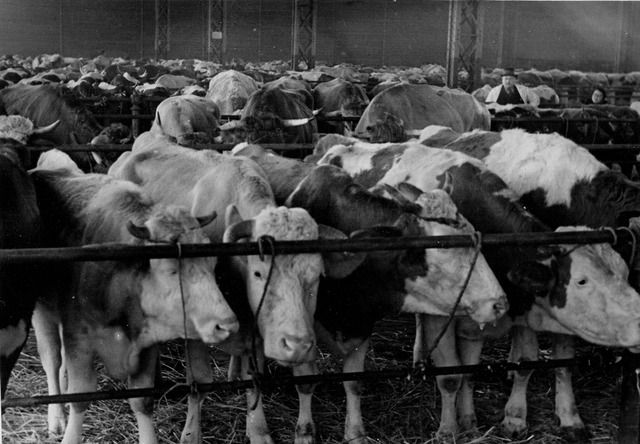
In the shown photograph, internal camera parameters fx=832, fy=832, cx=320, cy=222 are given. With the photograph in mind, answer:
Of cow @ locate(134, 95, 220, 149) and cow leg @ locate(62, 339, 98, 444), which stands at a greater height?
cow @ locate(134, 95, 220, 149)

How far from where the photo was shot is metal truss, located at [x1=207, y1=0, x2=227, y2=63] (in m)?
25.6

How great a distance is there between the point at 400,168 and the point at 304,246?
2070 millimetres

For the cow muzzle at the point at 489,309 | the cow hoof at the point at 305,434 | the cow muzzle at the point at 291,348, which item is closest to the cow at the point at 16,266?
the cow muzzle at the point at 291,348

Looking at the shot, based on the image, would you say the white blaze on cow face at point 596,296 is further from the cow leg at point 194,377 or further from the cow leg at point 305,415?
the cow leg at point 194,377

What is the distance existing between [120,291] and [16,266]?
0.47 m

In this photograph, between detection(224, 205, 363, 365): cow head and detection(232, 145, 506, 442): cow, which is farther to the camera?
detection(232, 145, 506, 442): cow

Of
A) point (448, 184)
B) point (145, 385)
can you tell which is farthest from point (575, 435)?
point (145, 385)

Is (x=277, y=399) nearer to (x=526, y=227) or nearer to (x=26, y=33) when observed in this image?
(x=526, y=227)

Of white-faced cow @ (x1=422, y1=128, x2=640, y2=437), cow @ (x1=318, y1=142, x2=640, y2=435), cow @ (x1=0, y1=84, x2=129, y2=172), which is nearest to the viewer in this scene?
cow @ (x1=318, y1=142, x2=640, y2=435)

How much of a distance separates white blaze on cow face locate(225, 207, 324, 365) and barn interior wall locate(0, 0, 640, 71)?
101 ft

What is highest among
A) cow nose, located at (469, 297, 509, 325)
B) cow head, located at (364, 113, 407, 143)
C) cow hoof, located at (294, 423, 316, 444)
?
cow head, located at (364, 113, 407, 143)

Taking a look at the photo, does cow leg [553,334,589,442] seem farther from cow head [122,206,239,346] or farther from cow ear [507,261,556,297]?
cow head [122,206,239,346]

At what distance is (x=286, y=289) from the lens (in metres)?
3.74

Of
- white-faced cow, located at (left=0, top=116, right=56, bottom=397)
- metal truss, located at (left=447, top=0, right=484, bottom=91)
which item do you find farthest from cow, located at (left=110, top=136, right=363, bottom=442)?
metal truss, located at (left=447, top=0, right=484, bottom=91)
